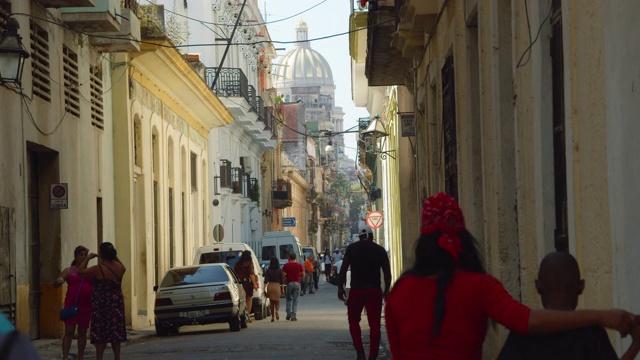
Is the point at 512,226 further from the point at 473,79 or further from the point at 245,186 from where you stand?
the point at 245,186

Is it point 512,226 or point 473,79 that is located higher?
point 473,79

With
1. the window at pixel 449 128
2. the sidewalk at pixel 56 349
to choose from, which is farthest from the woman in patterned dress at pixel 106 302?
the window at pixel 449 128

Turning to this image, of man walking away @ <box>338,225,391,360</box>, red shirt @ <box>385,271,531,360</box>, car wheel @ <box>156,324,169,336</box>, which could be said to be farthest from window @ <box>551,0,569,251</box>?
car wheel @ <box>156,324,169,336</box>

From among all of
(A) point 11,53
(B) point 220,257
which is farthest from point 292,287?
(A) point 11,53

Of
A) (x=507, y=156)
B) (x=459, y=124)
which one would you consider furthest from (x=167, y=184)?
(x=507, y=156)

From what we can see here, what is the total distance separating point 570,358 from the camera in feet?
14.9

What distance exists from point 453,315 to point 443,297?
0.08 m

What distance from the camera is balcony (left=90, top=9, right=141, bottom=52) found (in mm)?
24312

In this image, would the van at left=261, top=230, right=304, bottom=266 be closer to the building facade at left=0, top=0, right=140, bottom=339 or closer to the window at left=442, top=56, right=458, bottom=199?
the building facade at left=0, top=0, right=140, bottom=339

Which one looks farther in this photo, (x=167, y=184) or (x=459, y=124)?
(x=167, y=184)

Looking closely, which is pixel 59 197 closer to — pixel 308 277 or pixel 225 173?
pixel 225 173

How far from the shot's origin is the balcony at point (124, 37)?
957 inches

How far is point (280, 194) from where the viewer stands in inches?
2884

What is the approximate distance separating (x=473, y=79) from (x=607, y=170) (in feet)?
23.1
